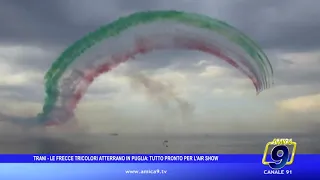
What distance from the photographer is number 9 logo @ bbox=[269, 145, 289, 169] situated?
188cm

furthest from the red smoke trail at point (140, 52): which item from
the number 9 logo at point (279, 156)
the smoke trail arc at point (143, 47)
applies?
the number 9 logo at point (279, 156)

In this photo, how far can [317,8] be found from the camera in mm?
1870

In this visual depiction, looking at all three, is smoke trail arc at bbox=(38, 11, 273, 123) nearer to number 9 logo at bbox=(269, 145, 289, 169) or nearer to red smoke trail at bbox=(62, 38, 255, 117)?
red smoke trail at bbox=(62, 38, 255, 117)

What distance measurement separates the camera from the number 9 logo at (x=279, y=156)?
1877 millimetres

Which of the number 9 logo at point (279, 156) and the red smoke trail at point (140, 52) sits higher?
the red smoke trail at point (140, 52)

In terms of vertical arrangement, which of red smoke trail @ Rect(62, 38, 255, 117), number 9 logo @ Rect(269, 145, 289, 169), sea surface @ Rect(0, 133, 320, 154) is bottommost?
number 9 logo @ Rect(269, 145, 289, 169)

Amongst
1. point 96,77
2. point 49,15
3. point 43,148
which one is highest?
point 49,15

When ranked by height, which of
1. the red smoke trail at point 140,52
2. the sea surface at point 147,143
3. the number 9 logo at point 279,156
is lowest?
the number 9 logo at point 279,156

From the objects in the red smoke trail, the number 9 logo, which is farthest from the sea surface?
the red smoke trail

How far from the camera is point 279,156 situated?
6.18ft

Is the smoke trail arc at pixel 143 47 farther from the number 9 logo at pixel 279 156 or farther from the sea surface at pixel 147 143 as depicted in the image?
the number 9 logo at pixel 279 156

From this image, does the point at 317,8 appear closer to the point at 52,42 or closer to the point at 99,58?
the point at 99,58

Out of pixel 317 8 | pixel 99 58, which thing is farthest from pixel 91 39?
pixel 317 8

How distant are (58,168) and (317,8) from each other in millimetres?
1607
